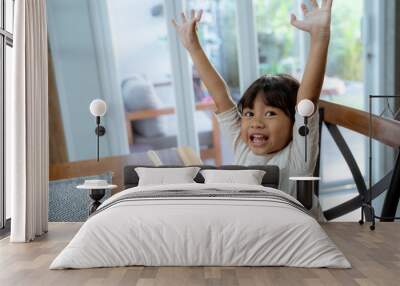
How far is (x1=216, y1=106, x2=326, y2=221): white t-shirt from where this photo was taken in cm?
543

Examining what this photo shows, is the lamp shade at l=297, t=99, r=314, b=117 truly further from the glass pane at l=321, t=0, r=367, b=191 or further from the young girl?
the glass pane at l=321, t=0, r=367, b=191

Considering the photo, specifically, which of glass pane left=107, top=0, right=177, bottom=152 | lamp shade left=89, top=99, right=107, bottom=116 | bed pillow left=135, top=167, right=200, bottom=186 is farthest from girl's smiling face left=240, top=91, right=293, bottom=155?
glass pane left=107, top=0, right=177, bottom=152

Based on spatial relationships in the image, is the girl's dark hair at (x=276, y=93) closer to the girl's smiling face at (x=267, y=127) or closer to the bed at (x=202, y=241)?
the girl's smiling face at (x=267, y=127)

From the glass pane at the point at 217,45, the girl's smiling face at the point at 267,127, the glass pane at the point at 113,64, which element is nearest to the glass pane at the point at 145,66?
the glass pane at the point at 113,64

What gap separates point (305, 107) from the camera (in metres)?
5.18

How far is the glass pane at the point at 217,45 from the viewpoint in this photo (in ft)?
23.8

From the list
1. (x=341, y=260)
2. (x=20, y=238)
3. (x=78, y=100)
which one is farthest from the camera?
(x=78, y=100)

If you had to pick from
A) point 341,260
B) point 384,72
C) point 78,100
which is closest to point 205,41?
point 78,100

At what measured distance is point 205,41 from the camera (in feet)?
24.0

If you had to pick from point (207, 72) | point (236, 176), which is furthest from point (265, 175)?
point (207, 72)

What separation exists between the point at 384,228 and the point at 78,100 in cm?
375

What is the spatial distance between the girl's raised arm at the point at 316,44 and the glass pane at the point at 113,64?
7.63ft

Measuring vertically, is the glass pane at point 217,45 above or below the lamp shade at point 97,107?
above

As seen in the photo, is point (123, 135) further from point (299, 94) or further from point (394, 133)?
point (394, 133)
